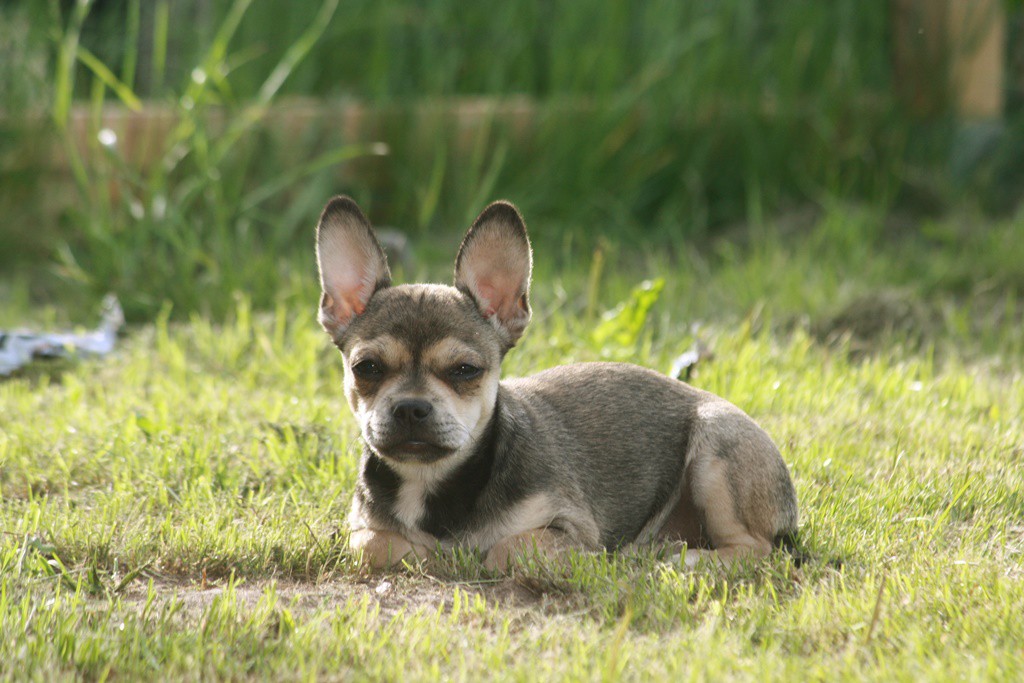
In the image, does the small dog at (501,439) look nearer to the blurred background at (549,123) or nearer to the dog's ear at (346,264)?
the dog's ear at (346,264)

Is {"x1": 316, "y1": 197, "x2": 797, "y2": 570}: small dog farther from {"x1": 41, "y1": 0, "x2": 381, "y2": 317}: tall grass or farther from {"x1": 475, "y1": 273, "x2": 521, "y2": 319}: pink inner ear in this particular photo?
{"x1": 41, "y1": 0, "x2": 381, "y2": 317}: tall grass

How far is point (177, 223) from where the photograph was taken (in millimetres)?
7152

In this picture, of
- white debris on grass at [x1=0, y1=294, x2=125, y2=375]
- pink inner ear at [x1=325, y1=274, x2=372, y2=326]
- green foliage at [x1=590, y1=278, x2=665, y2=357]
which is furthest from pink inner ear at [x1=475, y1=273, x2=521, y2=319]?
white debris on grass at [x1=0, y1=294, x2=125, y2=375]

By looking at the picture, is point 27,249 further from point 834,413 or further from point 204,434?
point 834,413

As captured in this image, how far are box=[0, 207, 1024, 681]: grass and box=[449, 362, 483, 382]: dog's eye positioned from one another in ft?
2.05

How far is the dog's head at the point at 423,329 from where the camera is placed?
395cm

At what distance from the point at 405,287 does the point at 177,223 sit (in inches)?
126

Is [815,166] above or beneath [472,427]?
beneath

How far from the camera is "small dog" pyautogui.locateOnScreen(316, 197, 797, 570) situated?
13.3 ft

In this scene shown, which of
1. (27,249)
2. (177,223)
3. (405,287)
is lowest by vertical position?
(27,249)

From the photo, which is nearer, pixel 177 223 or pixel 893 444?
pixel 893 444

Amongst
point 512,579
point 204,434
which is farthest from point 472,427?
point 204,434

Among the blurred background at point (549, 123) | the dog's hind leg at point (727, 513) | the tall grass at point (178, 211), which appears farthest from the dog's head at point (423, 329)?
the blurred background at point (549, 123)

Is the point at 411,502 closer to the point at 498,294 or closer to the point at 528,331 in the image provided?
the point at 498,294
